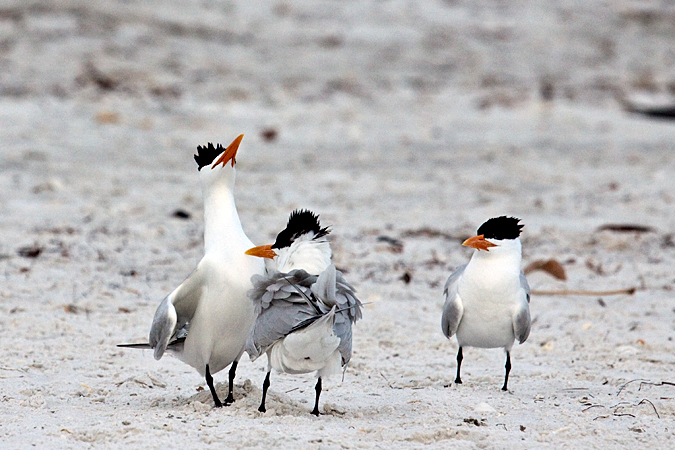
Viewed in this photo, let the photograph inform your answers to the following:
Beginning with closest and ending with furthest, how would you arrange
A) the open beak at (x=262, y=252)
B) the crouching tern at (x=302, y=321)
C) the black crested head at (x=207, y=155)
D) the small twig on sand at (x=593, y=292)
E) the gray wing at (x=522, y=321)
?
1. the crouching tern at (x=302, y=321)
2. the open beak at (x=262, y=252)
3. the black crested head at (x=207, y=155)
4. the gray wing at (x=522, y=321)
5. the small twig on sand at (x=593, y=292)

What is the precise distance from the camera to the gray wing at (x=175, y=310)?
3.37 meters

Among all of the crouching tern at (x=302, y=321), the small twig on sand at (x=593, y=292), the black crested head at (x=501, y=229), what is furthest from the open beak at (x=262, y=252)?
the small twig on sand at (x=593, y=292)

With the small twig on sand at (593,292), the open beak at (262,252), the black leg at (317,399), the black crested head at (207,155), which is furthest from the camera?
the small twig on sand at (593,292)

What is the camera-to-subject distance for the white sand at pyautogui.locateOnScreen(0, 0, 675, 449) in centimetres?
340

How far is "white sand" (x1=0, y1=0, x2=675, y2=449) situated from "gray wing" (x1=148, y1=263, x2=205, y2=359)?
0.27m

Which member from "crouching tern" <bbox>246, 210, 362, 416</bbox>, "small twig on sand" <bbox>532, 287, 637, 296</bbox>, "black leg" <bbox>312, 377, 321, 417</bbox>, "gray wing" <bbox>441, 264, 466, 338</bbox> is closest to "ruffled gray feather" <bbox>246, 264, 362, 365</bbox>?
"crouching tern" <bbox>246, 210, 362, 416</bbox>

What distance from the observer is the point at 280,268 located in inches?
138

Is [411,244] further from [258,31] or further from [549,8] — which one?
[549,8]

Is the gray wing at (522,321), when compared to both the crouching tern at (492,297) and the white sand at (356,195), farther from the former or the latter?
the white sand at (356,195)

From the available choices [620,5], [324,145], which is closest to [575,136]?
[324,145]

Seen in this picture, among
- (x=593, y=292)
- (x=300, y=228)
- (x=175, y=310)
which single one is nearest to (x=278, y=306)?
(x=300, y=228)

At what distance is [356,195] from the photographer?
8.40 m

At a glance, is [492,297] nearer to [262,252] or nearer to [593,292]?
[262,252]

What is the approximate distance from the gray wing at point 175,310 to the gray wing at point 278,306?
0.80 ft
